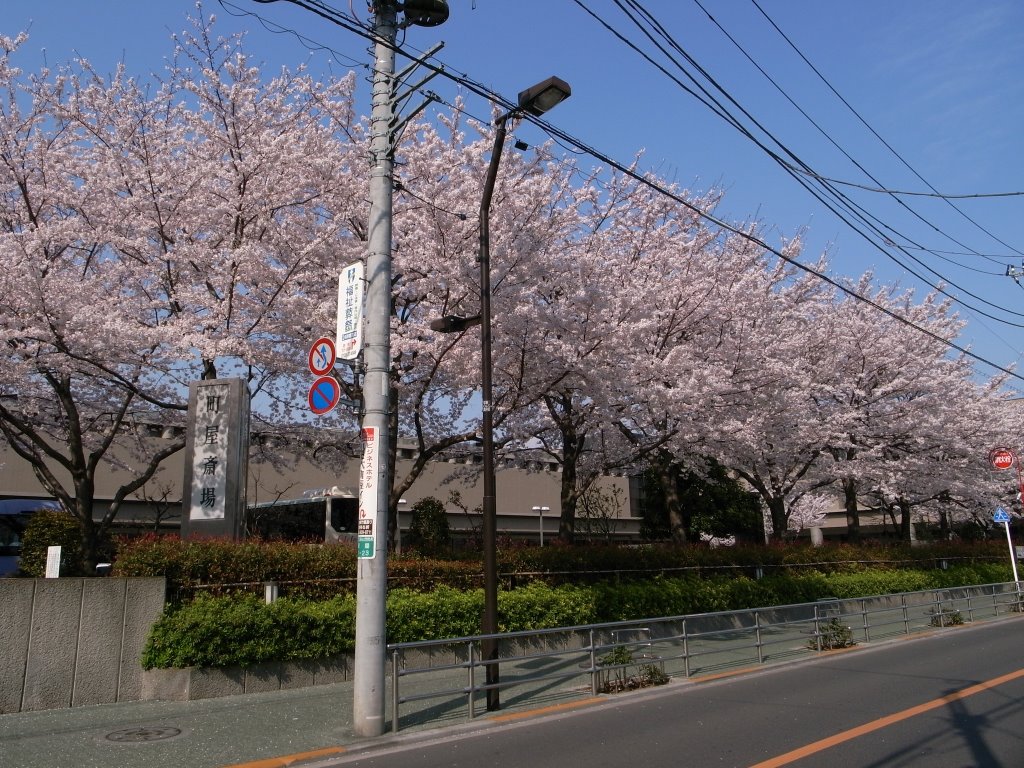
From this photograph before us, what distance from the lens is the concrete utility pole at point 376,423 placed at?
26.3 feet

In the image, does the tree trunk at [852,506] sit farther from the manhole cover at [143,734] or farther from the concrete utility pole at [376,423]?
the manhole cover at [143,734]

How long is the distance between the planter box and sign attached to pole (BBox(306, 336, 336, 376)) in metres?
4.36

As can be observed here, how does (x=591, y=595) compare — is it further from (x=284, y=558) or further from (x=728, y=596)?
(x=284, y=558)

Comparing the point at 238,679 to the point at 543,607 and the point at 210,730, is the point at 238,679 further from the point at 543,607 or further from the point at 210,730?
the point at 543,607

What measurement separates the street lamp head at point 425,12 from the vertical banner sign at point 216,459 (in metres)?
6.15

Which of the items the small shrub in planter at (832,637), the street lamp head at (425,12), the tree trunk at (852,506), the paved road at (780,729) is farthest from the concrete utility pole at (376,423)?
the tree trunk at (852,506)

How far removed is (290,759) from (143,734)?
1991 millimetres

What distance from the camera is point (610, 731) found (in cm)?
821

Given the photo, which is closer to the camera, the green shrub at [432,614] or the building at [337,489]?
the green shrub at [432,614]

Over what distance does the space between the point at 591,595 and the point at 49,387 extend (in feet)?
41.7

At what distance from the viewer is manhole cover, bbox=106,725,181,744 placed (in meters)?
7.73

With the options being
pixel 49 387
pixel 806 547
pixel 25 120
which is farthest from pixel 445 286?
pixel 806 547

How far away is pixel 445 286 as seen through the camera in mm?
13859

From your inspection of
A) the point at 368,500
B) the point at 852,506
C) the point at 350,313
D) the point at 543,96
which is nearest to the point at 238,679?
the point at 368,500
